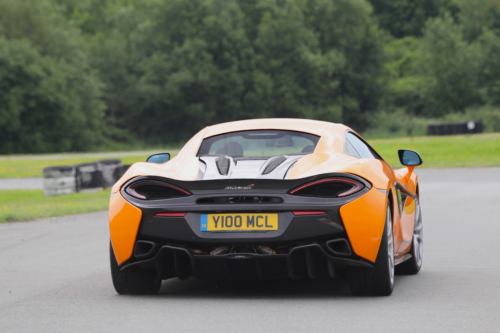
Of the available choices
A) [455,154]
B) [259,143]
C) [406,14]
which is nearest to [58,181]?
[259,143]

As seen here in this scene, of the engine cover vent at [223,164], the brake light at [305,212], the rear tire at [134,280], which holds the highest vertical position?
the engine cover vent at [223,164]

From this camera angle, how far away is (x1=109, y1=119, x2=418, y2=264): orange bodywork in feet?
19.1

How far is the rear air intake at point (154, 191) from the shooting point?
5.95 metres

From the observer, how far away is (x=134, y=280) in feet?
20.7

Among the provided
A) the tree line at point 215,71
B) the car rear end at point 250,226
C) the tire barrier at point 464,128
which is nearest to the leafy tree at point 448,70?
the tree line at point 215,71

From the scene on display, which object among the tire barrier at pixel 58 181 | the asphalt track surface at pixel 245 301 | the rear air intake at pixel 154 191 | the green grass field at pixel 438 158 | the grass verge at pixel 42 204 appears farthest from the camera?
the green grass field at pixel 438 158

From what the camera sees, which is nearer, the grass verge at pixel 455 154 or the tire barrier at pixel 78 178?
the tire barrier at pixel 78 178

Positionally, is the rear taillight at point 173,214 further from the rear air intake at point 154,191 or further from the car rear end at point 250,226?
the rear air intake at point 154,191

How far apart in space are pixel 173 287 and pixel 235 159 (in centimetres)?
115

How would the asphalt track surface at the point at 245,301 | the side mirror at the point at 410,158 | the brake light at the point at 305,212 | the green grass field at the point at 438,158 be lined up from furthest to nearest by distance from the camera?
1. the green grass field at the point at 438,158
2. the side mirror at the point at 410,158
3. the brake light at the point at 305,212
4. the asphalt track surface at the point at 245,301

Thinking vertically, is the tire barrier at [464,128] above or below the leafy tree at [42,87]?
above

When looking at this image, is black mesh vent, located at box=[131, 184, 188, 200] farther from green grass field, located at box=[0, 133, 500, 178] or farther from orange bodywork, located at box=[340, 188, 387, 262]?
green grass field, located at box=[0, 133, 500, 178]

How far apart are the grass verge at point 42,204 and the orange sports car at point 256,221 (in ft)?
Result: 29.2

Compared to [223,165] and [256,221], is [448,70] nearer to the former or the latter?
[223,165]
